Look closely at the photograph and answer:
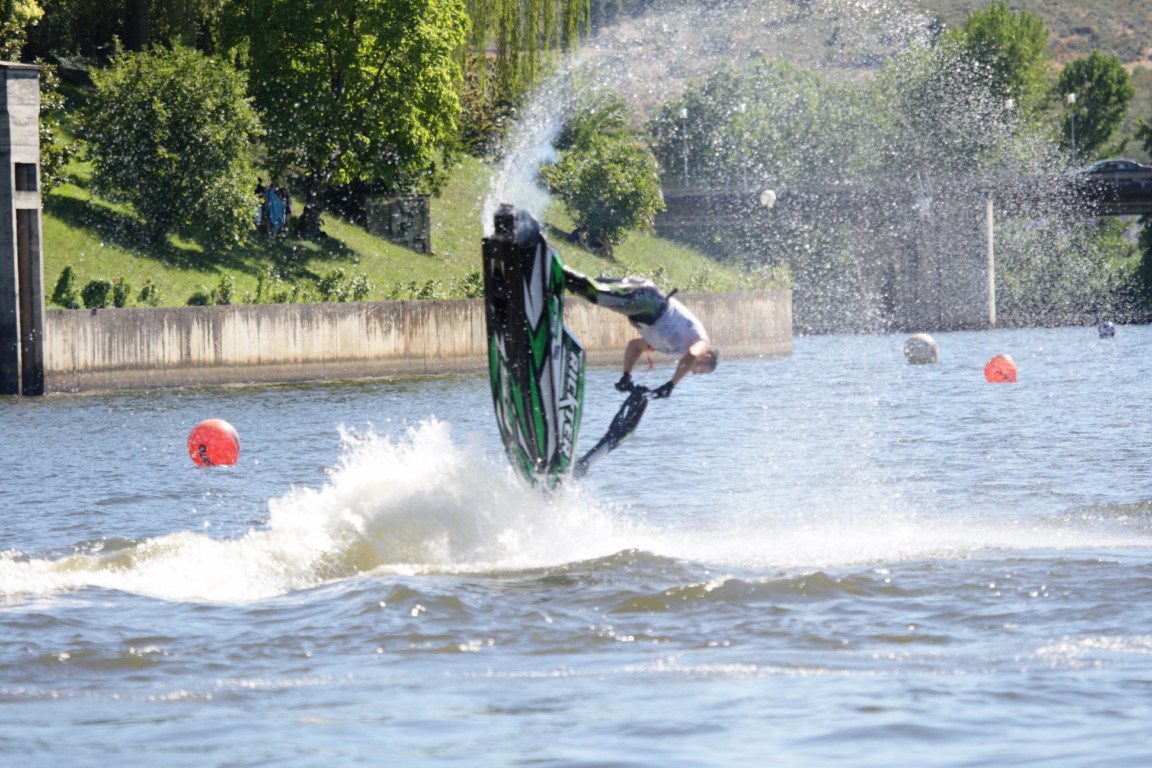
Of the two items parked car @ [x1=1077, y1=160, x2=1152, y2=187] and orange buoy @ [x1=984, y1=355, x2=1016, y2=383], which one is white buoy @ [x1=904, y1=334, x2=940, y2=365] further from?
parked car @ [x1=1077, y1=160, x2=1152, y2=187]

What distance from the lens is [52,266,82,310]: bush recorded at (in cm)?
3019

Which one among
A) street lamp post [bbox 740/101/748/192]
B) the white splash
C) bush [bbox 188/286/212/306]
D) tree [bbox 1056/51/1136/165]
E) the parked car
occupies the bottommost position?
the white splash

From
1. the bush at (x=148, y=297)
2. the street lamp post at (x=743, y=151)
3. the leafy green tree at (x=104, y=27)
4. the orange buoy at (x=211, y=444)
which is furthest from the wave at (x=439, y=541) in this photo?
the street lamp post at (x=743, y=151)

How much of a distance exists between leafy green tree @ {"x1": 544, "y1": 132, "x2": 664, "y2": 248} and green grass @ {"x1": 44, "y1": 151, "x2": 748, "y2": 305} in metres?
1.52

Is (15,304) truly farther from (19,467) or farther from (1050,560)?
(1050,560)

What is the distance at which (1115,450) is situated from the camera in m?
18.5

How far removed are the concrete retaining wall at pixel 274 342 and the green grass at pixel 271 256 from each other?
4.84ft

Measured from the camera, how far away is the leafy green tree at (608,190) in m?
55.9

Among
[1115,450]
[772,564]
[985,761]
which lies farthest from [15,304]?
[985,761]

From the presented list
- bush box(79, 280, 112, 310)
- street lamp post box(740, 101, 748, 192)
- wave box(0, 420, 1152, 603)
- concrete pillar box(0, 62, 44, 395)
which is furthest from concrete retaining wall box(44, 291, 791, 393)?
street lamp post box(740, 101, 748, 192)

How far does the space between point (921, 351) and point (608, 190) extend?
59.9 feet

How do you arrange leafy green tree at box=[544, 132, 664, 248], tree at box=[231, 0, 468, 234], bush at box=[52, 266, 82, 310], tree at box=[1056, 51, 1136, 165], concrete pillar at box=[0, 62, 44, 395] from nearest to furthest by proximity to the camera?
1. concrete pillar at box=[0, 62, 44, 395]
2. bush at box=[52, 266, 82, 310]
3. tree at box=[231, 0, 468, 234]
4. leafy green tree at box=[544, 132, 664, 248]
5. tree at box=[1056, 51, 1136, 165]

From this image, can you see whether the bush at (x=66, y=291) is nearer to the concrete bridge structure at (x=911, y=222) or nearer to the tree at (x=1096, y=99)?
the concrete bridge structure at (x=911, y=222)

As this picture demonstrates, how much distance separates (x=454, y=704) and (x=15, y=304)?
886 inches
